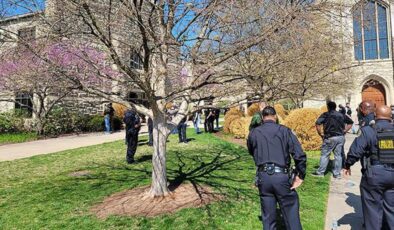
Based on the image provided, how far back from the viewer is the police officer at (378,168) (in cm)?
363

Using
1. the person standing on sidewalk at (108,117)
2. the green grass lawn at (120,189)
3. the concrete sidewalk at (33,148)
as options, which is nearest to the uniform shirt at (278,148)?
the green grass lawn at (120,189)

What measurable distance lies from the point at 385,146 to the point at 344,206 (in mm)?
2089

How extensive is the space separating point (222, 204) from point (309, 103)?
3422 cm

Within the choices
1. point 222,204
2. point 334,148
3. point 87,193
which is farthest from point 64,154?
point 334,148

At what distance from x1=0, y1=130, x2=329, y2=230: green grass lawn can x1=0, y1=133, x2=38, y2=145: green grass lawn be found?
219 inches

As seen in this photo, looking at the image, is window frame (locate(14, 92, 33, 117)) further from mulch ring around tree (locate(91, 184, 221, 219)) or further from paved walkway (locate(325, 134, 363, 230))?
paved walkway (locate(325, 134, 363, 230))

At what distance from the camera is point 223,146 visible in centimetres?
1296

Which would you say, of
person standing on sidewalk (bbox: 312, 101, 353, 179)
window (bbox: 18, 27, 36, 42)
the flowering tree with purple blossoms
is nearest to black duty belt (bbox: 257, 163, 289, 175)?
the flowering tree with purple blossoms

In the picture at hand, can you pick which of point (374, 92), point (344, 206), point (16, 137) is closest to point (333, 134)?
point (344, 206)

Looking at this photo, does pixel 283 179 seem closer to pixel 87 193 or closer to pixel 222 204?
pixel 222 204

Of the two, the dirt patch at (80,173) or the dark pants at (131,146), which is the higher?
the dark pants at (131,146)

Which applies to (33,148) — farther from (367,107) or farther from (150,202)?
(367,107)

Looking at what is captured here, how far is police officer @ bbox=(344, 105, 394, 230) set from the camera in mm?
3633

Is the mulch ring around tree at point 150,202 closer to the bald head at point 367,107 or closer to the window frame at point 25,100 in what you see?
the bald head at point 367,107
